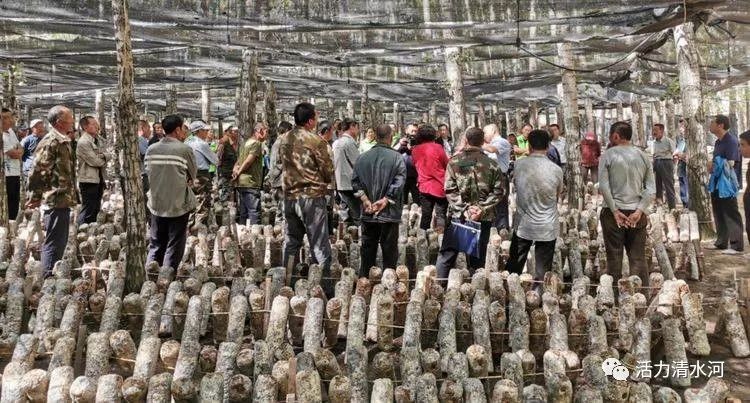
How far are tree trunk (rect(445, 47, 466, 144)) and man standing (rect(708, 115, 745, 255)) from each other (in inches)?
128

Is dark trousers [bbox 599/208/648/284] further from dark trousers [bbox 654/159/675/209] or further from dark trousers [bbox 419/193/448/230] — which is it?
dark trousers [bbox 654/159/675/209]

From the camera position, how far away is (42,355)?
4.04 metres

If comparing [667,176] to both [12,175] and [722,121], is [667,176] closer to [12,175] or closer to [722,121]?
[722,121]

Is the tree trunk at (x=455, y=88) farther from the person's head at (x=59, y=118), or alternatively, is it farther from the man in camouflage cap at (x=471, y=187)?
the person's head at (x=59, y=118)

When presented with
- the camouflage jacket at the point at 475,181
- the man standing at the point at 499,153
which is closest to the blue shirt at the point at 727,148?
the man standing at the point at 499,153

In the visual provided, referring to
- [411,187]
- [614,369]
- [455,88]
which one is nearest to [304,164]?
[614,369]

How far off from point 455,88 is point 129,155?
226 inches

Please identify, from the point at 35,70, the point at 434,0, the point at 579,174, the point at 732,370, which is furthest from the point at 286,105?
the point at 732,370

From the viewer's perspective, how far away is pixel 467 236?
5.34m

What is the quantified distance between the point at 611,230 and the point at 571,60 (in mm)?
5045

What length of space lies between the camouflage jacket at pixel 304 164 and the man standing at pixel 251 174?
2.56m

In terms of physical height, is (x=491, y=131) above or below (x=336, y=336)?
above

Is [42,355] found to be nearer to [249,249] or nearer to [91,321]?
[91,321]

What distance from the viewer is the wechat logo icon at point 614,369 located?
3.30 meters
